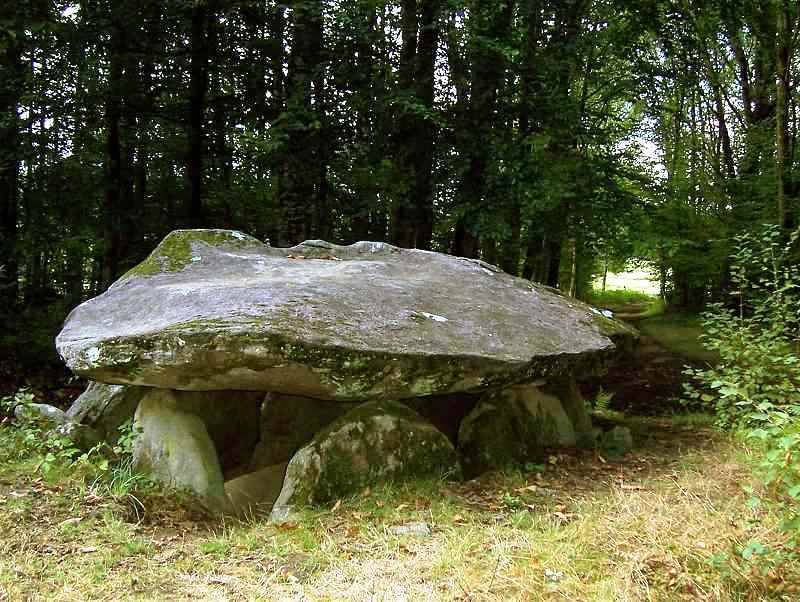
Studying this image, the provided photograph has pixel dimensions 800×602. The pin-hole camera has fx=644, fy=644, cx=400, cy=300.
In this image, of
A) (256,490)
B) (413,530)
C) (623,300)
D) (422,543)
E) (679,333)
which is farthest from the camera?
(623,300)

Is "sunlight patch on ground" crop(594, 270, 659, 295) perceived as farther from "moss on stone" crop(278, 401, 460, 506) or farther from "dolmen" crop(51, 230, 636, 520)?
"moss on stone" crop(278, 401, 460, 506)

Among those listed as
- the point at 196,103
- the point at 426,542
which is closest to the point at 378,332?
the point at 426,542

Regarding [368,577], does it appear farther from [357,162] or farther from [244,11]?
[244,11]

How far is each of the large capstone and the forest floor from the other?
0.82 metres

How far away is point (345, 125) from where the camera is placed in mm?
9203

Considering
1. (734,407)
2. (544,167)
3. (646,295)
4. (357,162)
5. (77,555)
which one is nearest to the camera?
(77,555)

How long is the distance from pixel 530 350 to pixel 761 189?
8.14m

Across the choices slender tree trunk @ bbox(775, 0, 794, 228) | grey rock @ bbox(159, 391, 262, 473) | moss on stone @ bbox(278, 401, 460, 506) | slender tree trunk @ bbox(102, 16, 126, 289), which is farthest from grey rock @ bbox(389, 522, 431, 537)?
slender tree trunk @ bbox(102, 16, 126, 289)

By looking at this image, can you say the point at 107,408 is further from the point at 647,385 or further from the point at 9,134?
the point at 647,385

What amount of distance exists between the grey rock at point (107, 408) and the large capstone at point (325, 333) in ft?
2.96

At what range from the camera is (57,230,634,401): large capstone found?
422cm

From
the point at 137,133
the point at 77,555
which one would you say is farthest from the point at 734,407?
the point at 137,133

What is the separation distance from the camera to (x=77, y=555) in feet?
11.3

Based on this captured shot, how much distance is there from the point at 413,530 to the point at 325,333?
1381 mm
